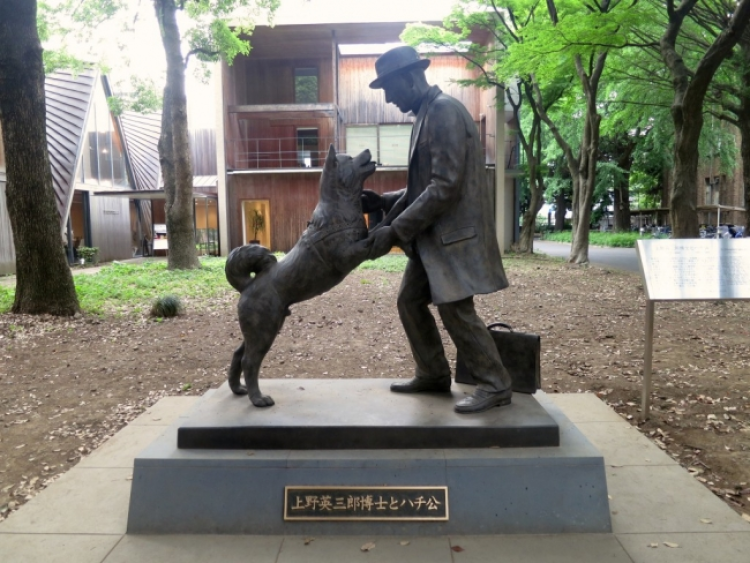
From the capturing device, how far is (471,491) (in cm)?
301

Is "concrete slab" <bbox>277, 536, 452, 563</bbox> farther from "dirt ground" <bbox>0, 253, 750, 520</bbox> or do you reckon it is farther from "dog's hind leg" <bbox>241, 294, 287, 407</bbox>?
"dirt ground" <bbox>0, 253, 750, 520</bbox>

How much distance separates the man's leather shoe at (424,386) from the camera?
3.88 meters

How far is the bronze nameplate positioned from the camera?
3.01m

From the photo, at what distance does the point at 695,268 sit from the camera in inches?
193

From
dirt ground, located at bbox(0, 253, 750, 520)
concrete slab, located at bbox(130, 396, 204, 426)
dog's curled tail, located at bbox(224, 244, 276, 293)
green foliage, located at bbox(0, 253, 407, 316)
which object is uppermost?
dog's curled tail, located at bbox(224, 244, 276, 293)

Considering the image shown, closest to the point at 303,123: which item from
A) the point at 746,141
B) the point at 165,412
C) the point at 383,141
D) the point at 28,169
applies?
the point at 383,141

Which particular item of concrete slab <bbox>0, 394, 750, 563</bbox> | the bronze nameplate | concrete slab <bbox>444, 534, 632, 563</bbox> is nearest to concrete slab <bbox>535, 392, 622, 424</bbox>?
concrete slab <bbox>0, 394, 750, 563</bbox>

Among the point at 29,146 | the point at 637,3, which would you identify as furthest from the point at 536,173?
the point at 29,146

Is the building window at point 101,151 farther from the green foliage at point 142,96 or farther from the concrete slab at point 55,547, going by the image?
the concrete slab at point 55,547

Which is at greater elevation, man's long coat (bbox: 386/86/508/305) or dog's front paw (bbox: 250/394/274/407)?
man's long coat (bbox: 386/86/508/305)

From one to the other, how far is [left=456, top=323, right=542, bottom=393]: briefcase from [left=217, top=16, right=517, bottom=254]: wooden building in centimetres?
1967

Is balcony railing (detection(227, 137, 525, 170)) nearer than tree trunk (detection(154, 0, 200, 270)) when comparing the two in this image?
No

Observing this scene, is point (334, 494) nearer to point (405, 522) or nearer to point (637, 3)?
point (405, 522)

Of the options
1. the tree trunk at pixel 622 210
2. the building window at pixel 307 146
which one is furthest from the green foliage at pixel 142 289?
the tree trunk at pixel 622 210
